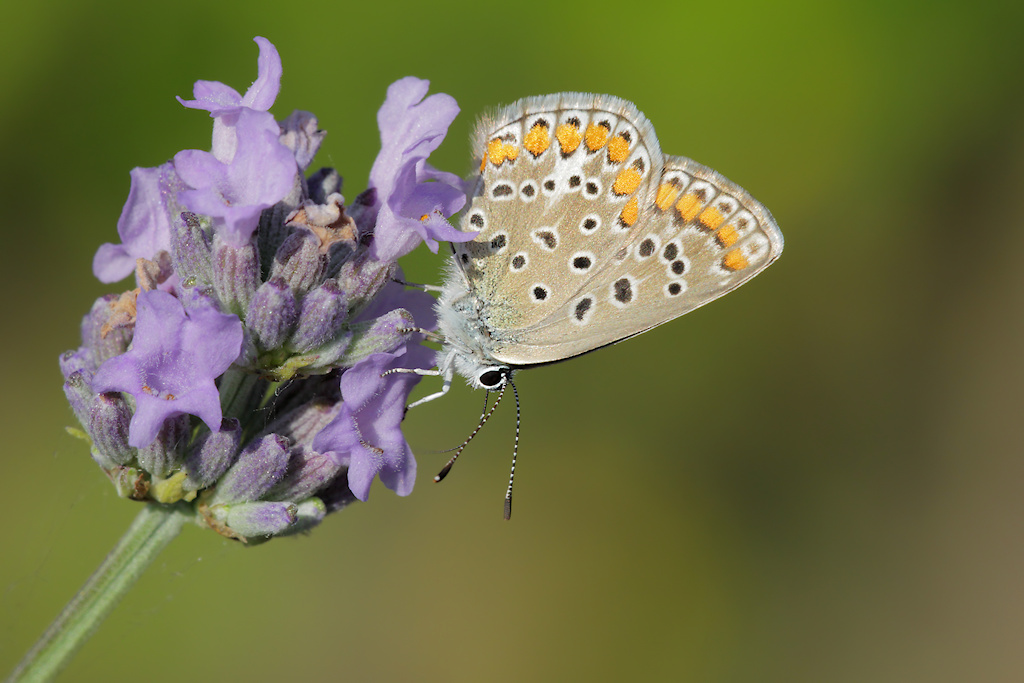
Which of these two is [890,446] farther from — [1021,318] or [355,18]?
[355,18]

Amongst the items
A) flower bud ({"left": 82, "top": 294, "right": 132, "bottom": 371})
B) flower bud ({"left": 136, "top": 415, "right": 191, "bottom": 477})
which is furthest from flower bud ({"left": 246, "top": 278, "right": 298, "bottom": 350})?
flower bud ({"left": 82, "top": 294, "right": 132, "bottom": 371})

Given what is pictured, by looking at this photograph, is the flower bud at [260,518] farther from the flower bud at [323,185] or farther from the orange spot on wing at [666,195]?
the orange spot on wing at [666,195]

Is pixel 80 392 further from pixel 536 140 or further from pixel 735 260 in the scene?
pixel 735 260

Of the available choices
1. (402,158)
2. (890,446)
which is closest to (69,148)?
(402,158)

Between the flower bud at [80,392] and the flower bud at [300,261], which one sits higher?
the flower bud at [300,261]

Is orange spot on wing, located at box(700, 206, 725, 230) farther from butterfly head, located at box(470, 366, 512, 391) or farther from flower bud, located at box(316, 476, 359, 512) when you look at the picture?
flower bud, located at box(316, 476, 359, 512)

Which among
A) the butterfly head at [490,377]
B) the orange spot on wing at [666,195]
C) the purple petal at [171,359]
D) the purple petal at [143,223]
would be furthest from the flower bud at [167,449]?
the orange spot on wing at [666,195]
